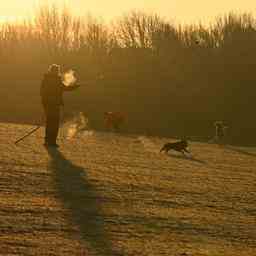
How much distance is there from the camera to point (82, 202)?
16.9 meters

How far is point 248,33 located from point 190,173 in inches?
2367

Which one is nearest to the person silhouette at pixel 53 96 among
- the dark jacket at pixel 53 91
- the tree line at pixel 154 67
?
the dark jacket at pixel 53 91

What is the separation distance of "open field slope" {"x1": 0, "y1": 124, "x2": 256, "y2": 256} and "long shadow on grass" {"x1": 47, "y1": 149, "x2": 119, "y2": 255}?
0.05ft

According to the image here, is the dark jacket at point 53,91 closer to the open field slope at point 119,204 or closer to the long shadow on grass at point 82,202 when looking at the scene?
the open field slope at point 119,204

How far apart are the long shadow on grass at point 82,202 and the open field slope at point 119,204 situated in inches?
0.6

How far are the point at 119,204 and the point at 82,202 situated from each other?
→ 29.2 inches

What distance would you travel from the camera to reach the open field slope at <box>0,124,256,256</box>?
13.8 m

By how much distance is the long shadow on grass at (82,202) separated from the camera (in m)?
13.8

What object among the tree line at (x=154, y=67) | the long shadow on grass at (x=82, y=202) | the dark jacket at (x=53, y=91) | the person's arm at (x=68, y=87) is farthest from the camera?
the tree line at (x=154, y=67)

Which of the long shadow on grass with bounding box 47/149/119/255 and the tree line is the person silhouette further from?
the tree line

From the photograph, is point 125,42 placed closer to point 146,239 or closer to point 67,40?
point 67,40

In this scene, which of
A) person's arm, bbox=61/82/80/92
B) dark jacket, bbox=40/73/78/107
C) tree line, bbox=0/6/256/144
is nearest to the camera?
dark jacket, bbox=40/73/78/107

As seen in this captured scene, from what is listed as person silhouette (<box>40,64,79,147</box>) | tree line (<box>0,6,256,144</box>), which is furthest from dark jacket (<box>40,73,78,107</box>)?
tree line (<box>0,6,256,144</box>)

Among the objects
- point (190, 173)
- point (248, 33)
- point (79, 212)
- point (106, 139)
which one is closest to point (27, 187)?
point (79, 212)
